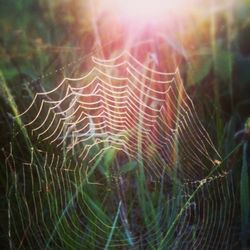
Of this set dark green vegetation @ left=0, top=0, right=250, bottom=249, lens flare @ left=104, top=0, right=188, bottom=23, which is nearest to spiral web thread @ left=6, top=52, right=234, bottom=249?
dark green vegetation @ left=0, top=0, right=250, bottom=249

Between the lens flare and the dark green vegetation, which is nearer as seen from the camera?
the dark green vegetation

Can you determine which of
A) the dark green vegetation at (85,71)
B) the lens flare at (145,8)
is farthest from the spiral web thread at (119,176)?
the lens flare at (145,8)

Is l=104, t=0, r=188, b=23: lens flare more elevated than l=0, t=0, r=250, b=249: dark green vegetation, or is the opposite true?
l=104, t=0, r=188, b=23: lens flare

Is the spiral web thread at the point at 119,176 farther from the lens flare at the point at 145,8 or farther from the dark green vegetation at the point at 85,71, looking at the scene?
the lens flare at the point at 145,8

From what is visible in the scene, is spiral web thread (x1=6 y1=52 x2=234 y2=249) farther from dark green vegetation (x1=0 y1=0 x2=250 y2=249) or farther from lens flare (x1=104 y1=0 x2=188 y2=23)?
lens flare (x1=104 y1=0 x2=188 y2=23)

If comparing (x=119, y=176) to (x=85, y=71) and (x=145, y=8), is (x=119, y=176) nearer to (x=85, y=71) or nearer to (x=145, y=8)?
(x=85, y=71)

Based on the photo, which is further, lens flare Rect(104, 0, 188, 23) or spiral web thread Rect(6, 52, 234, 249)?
lens flare Rect(104, 0, 188, 23)

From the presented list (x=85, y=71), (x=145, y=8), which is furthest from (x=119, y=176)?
(x=145, y=8)

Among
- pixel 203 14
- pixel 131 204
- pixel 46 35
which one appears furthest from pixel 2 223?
pixel 203 14

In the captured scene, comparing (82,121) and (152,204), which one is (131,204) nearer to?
(152,204)
